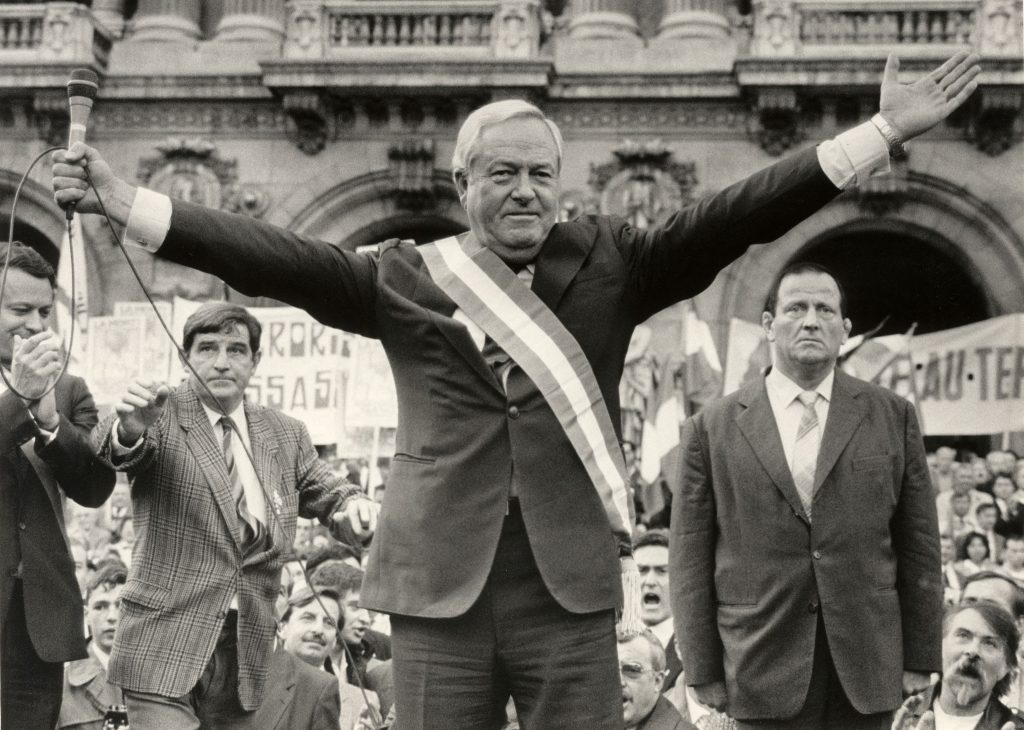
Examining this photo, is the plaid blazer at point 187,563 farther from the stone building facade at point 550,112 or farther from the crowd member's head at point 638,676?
the stone building facade at point 550,112

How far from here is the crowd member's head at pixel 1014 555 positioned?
9172mm

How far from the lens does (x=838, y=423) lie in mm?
4754

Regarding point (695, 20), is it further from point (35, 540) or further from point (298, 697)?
point (35, 540)

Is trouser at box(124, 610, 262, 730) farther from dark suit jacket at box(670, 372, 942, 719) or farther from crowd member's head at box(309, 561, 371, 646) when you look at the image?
crowd member's head at box(309, 561, 371, 646)

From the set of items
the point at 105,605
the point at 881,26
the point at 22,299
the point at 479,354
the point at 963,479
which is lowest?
the point at 105,605

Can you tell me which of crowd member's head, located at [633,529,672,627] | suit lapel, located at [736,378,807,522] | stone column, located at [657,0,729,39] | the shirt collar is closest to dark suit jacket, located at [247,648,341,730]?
suit lapel, located at [736,378,807,522]

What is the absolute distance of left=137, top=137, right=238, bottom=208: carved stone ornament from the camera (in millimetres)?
17812

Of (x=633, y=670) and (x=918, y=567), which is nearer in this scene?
(x=918, y=567)

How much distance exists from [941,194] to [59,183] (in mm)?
15414

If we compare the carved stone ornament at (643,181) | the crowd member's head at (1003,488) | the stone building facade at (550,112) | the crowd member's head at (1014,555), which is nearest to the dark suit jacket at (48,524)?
the crowd member's head at (1014,555)

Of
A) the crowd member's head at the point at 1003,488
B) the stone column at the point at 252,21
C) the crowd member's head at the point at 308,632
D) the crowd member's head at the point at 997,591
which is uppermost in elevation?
the stone column at the point at 252,21

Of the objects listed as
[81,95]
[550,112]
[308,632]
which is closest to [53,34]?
[550,112]

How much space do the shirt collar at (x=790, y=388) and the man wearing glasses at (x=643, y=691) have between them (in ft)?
4.24

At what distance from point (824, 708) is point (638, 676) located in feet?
4.35
